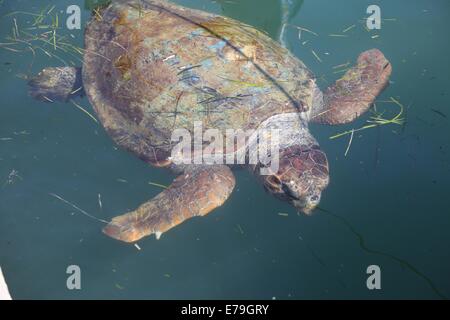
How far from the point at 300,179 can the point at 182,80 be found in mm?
1621

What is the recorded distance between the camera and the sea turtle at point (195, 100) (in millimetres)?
3672

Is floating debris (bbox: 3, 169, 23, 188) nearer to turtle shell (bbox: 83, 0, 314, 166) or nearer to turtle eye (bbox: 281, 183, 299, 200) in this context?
turtle shell (bbox: 83, 0, 314, 166)

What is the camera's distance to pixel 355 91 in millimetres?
4684

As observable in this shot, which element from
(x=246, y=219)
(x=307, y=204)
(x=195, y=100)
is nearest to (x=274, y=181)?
(x=307, y=204)

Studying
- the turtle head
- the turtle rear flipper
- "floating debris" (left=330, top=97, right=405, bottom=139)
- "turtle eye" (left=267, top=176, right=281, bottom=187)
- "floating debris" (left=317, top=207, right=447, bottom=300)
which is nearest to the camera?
"floating debris" (left=317, top=207, right=447, bottom=300)

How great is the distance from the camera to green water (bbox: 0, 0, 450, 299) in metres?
3.57

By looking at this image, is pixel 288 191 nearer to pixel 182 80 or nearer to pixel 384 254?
pixel 384 254

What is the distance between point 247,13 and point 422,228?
437cm

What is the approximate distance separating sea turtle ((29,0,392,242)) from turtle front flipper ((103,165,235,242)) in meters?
0.01

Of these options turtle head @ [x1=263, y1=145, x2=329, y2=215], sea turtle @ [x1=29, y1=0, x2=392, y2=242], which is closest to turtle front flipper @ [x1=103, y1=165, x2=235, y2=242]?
sea turtle @ [x1=29, y1=0, x2=392, y2=242]

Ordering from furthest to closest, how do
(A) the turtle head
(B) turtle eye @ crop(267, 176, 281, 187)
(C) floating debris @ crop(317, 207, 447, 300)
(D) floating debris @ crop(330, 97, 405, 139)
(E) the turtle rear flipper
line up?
(E) the turtle rear flipper
(D) floating debris @ crop(330, 97, 405, 139)
(B) turtle eye @ crop(267, 176, 281, 187)
(A) the turtle head
(C) floating debris @ crop(317, 207, 447, 300)

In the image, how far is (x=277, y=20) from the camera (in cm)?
594
